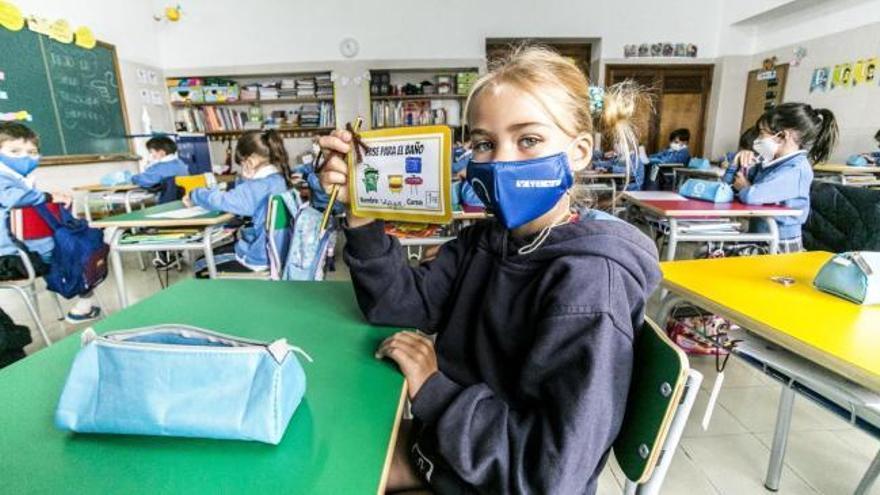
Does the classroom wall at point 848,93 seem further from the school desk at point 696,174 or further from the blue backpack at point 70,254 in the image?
the blue backpack at point 70,254

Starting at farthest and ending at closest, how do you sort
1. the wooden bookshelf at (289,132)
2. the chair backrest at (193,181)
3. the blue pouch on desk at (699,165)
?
the wooden bookshelf at (289,132) < the blue pouch on desk at (699,165) < the chair backrest at (193,181)

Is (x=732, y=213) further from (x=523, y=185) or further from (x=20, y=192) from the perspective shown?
(x=20, y=192)

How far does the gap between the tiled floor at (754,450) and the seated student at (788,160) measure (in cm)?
87

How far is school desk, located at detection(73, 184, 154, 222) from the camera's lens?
4008mm

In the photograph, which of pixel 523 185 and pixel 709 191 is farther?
pixel 709 191

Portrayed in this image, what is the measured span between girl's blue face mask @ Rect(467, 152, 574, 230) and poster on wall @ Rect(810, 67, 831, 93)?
257 inches

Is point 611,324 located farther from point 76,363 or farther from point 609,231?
point 76,363

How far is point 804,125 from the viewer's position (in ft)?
8.20

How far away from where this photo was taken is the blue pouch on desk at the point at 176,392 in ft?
1.82

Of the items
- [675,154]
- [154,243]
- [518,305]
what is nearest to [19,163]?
[154,243]

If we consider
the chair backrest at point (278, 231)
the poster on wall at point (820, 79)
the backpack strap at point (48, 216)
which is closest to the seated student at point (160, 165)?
the backpack strap at point (48, 216)

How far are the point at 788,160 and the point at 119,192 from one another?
5297mm

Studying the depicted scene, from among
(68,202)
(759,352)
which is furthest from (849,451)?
(68,202)

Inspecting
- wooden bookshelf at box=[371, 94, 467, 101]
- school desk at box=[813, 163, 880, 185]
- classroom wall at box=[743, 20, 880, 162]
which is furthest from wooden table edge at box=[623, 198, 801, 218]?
wooden bookshelf at box=[371, 94, 467, 101]
